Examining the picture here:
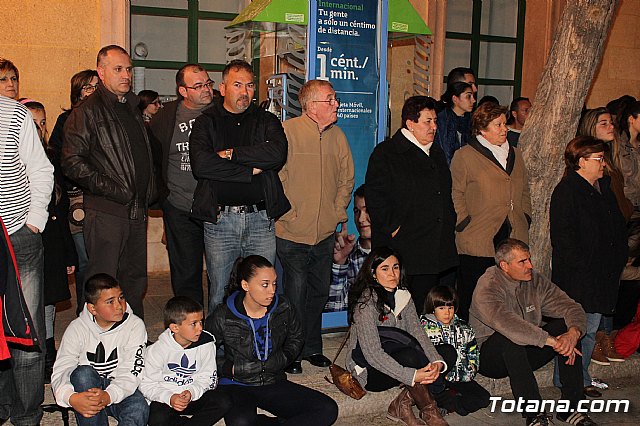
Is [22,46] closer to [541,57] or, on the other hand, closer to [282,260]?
[282,260]

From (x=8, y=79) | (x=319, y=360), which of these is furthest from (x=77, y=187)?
(x=319, y=360)

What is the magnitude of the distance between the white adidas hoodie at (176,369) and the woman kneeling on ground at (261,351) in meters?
0.18

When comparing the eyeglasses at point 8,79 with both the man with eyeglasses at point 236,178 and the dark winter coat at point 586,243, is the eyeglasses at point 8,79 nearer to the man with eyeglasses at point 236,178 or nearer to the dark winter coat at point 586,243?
the man with eyeglasses at point 236,178

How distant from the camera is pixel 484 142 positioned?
693 cm

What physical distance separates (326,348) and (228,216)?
5.11ft

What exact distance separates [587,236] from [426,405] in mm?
1841

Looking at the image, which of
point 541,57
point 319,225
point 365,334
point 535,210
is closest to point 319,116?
point 319,225

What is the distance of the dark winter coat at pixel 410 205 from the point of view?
657cm

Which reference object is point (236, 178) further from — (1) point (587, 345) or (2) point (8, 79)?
(1) point (587, 345)

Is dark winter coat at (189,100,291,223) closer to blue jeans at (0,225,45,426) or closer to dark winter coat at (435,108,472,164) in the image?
blue jeans at (0,225,45,426)

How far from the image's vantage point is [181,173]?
652 centimetres

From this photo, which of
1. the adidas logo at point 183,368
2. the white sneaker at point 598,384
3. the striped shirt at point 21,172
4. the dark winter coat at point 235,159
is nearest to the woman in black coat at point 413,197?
the dark winter coat at point 235,159

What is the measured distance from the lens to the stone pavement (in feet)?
20.1

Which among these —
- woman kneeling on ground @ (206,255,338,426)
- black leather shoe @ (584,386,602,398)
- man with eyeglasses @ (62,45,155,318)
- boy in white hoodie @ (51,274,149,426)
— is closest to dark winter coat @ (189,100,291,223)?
man with eyeglasses @ (62,45,155,318)
